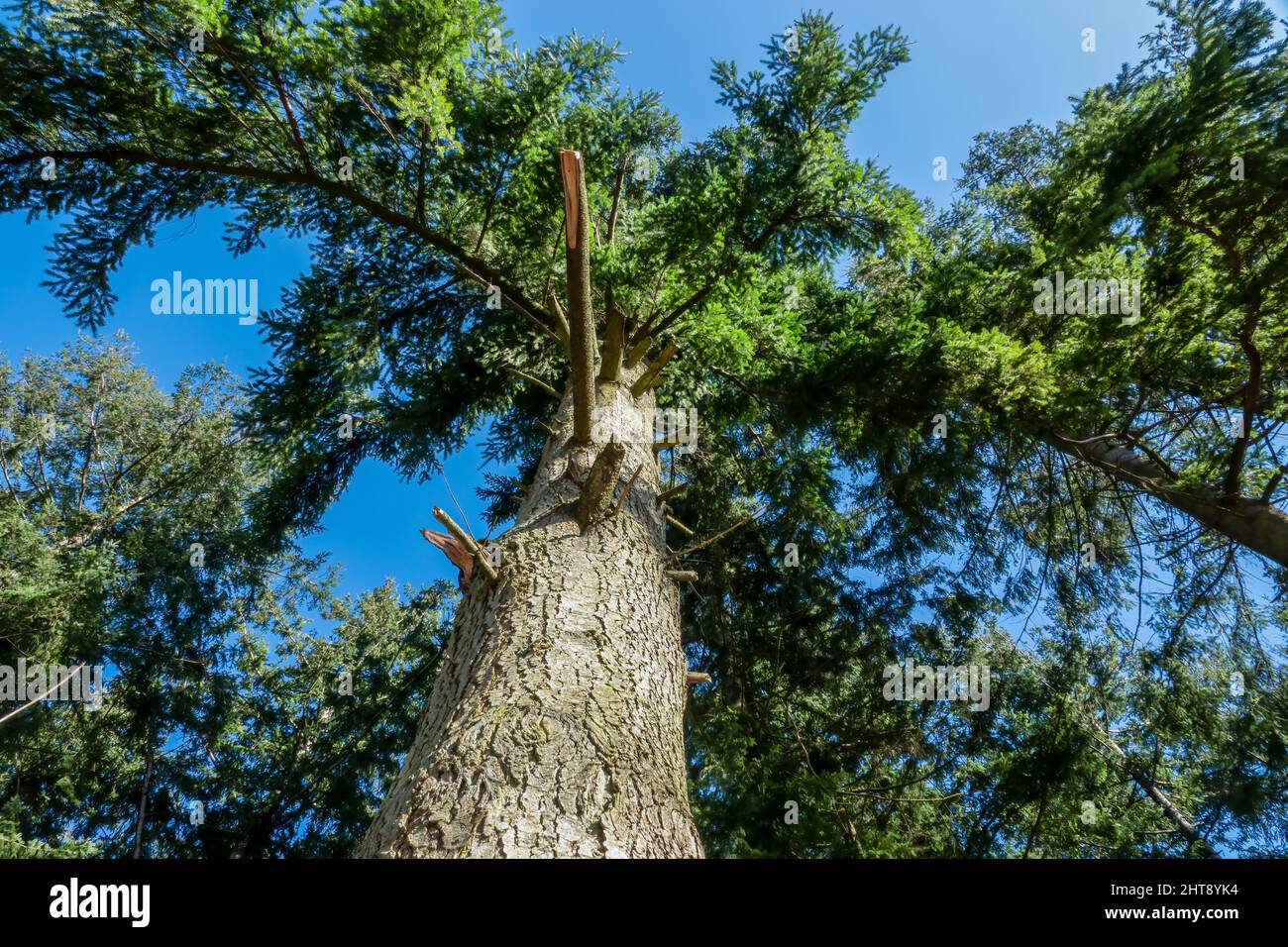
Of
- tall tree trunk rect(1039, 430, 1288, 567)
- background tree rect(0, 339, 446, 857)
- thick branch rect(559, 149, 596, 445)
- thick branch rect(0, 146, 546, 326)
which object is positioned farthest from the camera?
background tree rect(0, 339, 446, 857)

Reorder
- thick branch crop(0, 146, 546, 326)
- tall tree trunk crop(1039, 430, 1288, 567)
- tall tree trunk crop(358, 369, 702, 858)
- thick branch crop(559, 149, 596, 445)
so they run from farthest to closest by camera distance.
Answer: thick branch crop(0, 146, 546, 326) → tall tree trunk crop(1039, 430, 1288, 567) → thick branch crop(559, 149, 596, 445) → tall tree trunk crop(358, 369, 702, 858)

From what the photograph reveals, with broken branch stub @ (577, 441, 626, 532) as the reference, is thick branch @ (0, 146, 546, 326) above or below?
above

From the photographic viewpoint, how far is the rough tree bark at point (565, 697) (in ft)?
6.47

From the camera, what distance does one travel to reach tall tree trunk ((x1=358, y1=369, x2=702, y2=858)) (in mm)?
1967

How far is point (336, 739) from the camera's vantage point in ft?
22.7

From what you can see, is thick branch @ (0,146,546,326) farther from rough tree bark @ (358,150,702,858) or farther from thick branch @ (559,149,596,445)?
rough tree bark @ (358,150,702,858)

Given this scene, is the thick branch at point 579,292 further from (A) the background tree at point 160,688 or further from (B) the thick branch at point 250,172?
(A) the background tree at point 160,688

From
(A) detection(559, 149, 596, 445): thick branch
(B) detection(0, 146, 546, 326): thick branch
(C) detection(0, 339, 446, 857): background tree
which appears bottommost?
(C) detection(0, 339, 446, 857): background tree

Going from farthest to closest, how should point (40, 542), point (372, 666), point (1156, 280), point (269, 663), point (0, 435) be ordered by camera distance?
point (269, 663) → point (0, 435) → point (40, 542) → point (372, 666) → point (1156, 280)

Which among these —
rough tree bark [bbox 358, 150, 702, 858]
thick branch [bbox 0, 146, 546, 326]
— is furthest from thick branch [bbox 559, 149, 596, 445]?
thick branch [bbox 0, 146, 546, 326]

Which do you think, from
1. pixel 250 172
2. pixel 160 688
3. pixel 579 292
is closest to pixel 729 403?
pixel 579 292
